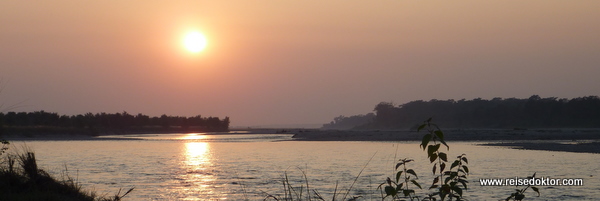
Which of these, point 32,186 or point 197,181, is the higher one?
point 32,186

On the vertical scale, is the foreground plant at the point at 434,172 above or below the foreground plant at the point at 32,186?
above

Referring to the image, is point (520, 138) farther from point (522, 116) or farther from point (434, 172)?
point (522, 116)

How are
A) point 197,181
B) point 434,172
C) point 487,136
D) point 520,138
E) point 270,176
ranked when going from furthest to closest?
point 487,136
point 520,138
point 270,176
point 197,181
point 434,172

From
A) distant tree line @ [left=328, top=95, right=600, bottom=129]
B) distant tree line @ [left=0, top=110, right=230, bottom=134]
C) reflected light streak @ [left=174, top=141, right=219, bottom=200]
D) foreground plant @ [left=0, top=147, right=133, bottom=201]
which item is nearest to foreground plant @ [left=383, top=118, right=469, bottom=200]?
foreground plant @ [left=0, top=147, right=133, bottom=201]

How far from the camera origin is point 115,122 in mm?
120750

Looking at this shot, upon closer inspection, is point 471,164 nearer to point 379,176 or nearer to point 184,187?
point 379,176

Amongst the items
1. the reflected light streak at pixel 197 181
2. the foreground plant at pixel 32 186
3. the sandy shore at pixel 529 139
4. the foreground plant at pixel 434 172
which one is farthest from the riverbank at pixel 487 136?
the foreground plant at pixel 434 172

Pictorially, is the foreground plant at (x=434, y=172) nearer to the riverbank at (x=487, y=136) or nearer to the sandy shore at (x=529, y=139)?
the sandy shore at (x=529, y=139)

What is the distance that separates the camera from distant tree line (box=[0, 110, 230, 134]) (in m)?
99.3

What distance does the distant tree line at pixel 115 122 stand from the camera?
3910 inches

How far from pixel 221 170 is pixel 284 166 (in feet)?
9.85

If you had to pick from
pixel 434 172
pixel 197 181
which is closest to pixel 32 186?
pixel 197 181

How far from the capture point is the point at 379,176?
22.2 meters

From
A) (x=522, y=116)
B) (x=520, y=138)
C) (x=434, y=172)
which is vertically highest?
(x=522, y=116)
